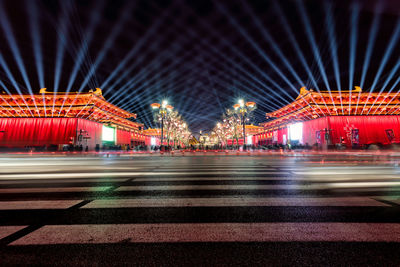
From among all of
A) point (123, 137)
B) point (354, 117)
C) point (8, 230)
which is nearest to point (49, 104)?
point (123, 137)

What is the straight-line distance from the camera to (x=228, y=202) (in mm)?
3488

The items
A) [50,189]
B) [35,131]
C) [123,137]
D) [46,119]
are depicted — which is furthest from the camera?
[123,137]


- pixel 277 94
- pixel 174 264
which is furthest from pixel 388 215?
pixel 277 94

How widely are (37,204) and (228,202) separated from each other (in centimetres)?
344

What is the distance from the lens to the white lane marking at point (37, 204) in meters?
3.30

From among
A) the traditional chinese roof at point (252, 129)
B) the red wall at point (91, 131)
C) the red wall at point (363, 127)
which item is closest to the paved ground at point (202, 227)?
the red wall at point (363, 127)

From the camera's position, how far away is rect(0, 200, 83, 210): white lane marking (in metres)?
3.30

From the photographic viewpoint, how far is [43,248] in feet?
6.30

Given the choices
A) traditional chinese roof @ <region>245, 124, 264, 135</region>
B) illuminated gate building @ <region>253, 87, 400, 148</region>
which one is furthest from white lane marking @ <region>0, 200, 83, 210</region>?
traditional chinese roof @ <region>245, 124, 264, 135</region>

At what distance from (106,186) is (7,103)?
44.1 m

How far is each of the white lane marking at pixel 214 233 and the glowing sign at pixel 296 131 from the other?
4133cm

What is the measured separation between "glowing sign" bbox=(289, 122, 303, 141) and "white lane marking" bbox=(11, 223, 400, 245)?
136 ft

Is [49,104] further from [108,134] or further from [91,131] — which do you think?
[108,134]

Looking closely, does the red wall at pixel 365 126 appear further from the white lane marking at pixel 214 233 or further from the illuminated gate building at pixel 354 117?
the white lane marking at pixel 214 233
